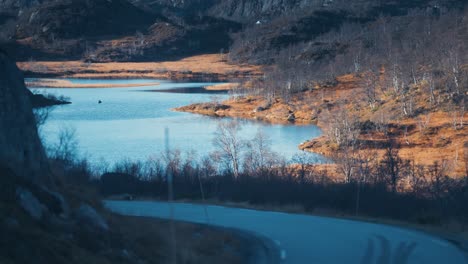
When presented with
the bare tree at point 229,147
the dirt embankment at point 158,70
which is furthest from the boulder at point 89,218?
the dirt embankment at point 158,70

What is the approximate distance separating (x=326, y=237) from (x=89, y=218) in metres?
5.31

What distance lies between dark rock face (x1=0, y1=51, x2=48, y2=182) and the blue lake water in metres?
19.0

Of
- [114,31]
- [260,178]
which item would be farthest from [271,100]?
[114,31]

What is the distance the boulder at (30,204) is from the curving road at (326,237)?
4.03 metres

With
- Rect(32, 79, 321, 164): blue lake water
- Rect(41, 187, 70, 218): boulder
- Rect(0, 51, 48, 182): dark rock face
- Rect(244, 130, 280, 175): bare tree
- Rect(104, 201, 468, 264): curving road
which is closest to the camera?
Rect(41, 187, 70, 218): boulder

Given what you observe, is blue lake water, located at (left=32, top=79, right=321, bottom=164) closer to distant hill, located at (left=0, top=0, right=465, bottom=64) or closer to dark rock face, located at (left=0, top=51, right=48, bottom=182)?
dark rock face, located at (left=0, top=51, right=48, bottom=182)

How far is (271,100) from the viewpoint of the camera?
71062mm

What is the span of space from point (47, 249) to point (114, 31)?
6718 inches

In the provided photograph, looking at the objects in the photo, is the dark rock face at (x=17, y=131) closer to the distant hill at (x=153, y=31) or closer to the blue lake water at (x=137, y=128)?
the blue lake water at (x=137, y=128)

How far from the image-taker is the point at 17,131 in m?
10.3

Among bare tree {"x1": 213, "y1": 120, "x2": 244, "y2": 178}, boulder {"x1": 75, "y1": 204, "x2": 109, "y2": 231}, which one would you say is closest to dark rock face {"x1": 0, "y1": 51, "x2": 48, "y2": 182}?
boulder {"x1": 75, "y1": 204, "x2": 109, "y2": 231}

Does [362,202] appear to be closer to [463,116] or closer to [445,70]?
[463,116]

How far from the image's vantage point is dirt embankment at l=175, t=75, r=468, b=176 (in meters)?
43.2

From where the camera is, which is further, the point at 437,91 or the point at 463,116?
the point at 437,91
